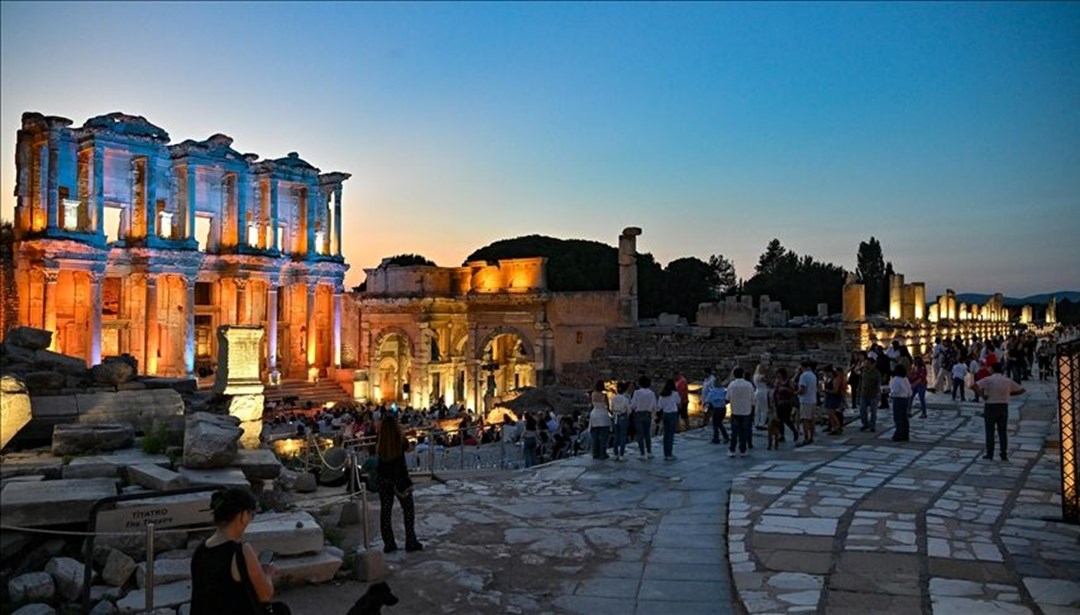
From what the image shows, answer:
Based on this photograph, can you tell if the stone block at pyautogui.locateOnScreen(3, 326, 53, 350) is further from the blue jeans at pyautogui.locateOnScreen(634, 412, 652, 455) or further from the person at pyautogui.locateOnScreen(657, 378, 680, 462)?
the person at pyautogui.locateOnScreen(657, 378, 680, 462)

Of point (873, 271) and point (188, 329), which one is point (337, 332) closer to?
point (188, 329)

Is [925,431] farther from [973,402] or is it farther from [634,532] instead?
[634,532]

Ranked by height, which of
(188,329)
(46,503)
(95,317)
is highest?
(95,317)

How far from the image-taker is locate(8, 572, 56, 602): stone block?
17.9 ft

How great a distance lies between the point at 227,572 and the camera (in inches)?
142

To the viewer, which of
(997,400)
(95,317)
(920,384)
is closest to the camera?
(997,400)

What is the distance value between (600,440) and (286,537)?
6721 millimetres

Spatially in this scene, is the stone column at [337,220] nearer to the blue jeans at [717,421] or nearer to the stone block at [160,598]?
the blue jeans at [717,421]

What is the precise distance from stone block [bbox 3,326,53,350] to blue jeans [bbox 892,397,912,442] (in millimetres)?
13832

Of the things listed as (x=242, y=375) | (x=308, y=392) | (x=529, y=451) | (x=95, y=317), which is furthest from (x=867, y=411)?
(x=95, y=317)

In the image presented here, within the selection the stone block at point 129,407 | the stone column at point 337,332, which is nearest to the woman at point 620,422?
the stone block at point 129,407

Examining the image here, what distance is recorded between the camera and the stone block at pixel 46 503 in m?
5.87

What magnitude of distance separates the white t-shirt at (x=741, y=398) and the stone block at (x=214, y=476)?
7548 mm

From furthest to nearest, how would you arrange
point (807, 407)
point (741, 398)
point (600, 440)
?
point (807, 407)
point (600, 440)
point (741, 398)
